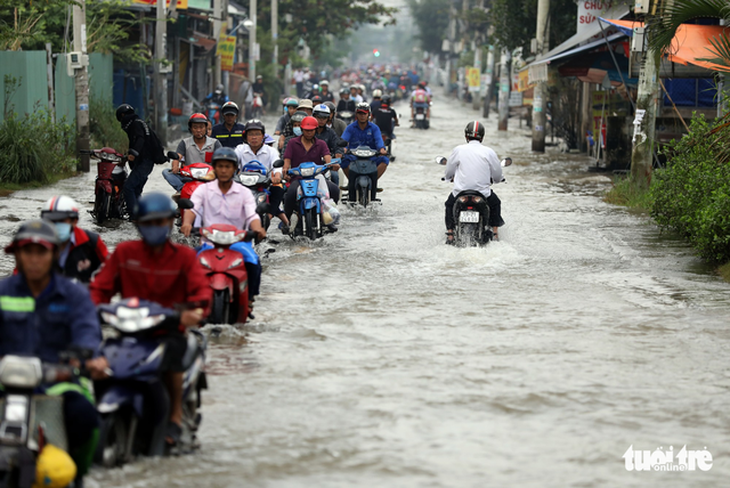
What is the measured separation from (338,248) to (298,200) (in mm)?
803

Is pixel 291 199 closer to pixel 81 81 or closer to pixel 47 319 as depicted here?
pixel 81 81

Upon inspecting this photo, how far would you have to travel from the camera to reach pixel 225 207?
911 cm

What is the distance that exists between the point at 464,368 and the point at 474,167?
516 centimetres

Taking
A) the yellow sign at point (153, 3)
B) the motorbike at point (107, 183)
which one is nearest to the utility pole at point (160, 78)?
the yellow sign at point (153, 3)

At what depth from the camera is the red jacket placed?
581cm

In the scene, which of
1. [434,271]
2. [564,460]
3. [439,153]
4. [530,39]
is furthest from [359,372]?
[530,39]

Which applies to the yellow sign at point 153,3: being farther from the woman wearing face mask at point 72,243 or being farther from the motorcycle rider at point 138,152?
the woman wearing face mask at point 72,243

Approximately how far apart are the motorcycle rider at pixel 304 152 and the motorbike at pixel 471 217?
2.02m

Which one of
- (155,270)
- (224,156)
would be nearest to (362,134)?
(224,156)

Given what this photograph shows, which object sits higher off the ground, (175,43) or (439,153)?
(175,43)

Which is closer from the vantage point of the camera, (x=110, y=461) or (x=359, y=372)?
(x=110, y=461)

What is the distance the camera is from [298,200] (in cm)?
1359

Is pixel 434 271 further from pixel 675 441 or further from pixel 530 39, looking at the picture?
pixel 530 39

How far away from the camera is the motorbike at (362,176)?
16.3 m
